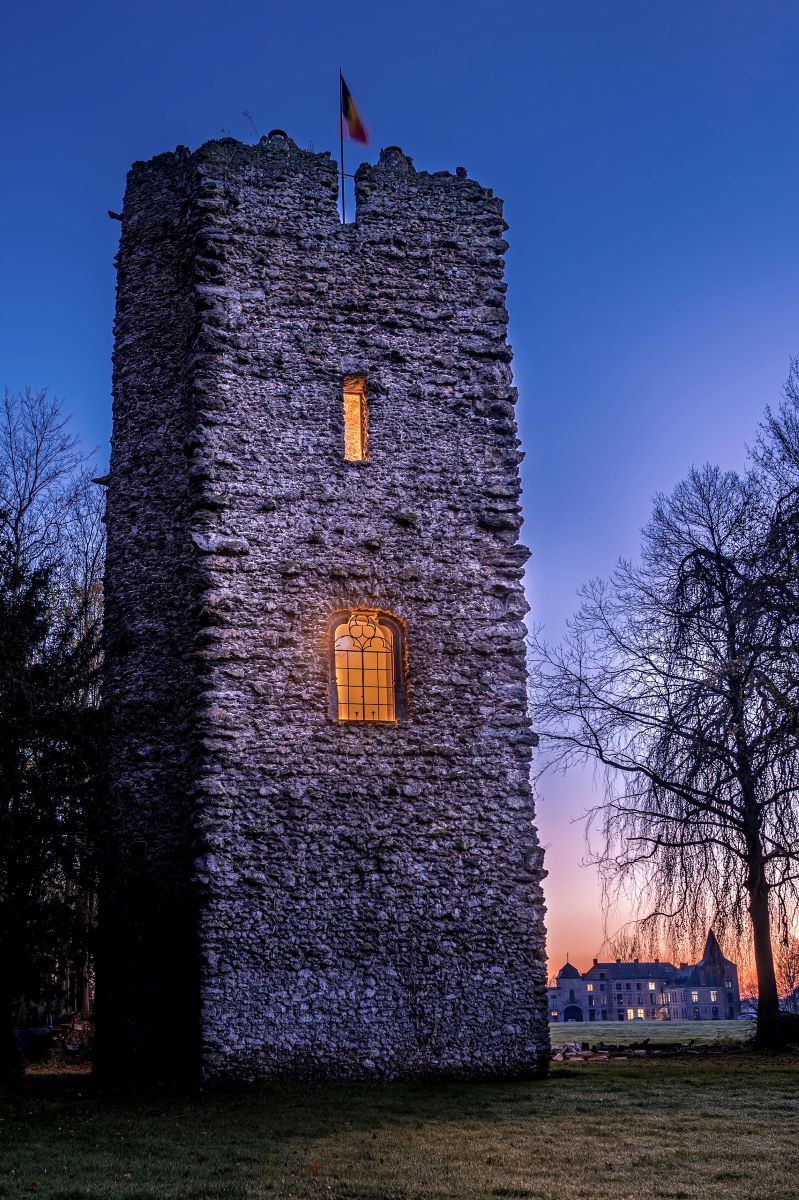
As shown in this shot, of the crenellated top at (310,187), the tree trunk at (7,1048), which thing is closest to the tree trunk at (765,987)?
the tree trunk at (7,1048)

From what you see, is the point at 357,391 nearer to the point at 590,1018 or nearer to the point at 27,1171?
the point at 27,1171

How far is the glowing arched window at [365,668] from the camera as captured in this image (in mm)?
13328

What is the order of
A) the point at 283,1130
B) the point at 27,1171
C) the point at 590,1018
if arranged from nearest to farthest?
1. the point at 27,1171
2. the point at 283,1130
3. the point at 590,1018

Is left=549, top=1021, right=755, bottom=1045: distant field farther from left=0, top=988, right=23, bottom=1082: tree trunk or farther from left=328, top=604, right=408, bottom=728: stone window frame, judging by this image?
left=0, top=988, right=23, bottom=1082: tree trunk

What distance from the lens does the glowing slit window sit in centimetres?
1415

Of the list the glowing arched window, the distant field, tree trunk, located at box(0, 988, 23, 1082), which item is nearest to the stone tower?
the glowing arched window

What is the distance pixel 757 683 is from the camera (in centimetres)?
1206

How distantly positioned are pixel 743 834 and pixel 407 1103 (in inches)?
296

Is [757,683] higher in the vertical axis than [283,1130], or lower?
higher

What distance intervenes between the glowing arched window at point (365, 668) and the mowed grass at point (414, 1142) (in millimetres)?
4081

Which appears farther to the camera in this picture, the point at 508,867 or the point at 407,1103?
the point at 508,867

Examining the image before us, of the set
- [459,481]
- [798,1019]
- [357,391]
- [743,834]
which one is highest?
[357,391]

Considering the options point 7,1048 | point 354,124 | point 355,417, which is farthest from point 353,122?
point 7,1048

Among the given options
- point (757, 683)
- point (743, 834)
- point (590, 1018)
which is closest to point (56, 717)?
point (757, 683)
